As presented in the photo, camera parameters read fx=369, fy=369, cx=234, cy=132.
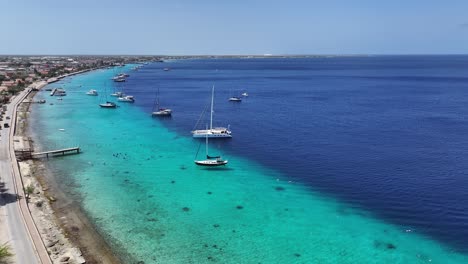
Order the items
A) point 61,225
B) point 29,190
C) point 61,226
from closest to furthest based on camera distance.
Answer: point 61,226
point 61,225
point 29,190

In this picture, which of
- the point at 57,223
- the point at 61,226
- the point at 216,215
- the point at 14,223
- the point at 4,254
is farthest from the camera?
the point at 216,215

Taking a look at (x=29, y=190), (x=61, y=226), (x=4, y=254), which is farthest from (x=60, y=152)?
(x=4, y=254)

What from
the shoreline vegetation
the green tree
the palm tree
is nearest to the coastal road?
the palm tree

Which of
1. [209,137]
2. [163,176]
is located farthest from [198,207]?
[209,137]

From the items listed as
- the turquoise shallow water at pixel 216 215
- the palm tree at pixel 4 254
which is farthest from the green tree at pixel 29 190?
the palm tree at pixel 4 254

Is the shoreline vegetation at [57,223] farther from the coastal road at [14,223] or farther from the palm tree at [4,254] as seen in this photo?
the coastal road at [14,223]

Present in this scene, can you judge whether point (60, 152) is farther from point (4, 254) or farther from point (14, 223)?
point (4, 254)

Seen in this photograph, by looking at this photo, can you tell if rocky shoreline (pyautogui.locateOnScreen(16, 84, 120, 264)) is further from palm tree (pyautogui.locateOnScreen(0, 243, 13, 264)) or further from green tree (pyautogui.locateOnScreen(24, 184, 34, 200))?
palm tree (pyautogui.locateOnScreen(0, 243, 13, 264))
